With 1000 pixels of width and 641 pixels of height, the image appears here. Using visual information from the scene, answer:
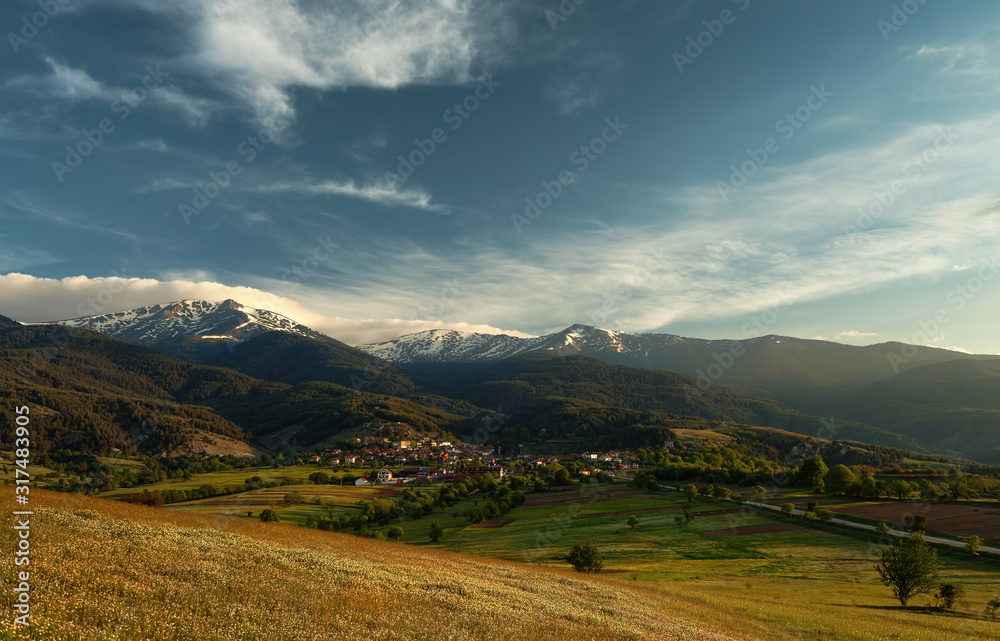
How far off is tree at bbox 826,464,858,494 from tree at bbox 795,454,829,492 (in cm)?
451

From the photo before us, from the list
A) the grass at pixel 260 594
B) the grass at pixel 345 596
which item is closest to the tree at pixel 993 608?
the grass at pixel 345 596

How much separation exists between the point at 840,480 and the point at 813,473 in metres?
14.2

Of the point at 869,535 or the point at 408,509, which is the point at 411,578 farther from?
the point at 408,509

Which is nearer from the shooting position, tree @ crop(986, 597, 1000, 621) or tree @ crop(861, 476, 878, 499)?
tree @ crop(986, 597, 1000, 621)

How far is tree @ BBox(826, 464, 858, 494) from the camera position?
3563 inches

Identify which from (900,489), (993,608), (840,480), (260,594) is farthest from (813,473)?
(260,594)

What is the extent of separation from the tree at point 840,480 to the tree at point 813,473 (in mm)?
4509

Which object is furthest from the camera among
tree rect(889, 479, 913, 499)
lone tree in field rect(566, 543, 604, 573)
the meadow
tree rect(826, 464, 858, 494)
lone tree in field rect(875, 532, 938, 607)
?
tree rect(826, 464, 858, 494)

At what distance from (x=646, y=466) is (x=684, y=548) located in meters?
113

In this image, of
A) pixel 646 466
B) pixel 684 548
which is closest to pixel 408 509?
pixel 684 548

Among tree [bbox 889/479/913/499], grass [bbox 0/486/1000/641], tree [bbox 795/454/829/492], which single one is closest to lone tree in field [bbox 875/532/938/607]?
grass [bbox 0/486/1000/641]

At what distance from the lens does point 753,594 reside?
39.6 meters

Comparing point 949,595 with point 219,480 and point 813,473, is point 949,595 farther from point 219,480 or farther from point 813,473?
point 219,480

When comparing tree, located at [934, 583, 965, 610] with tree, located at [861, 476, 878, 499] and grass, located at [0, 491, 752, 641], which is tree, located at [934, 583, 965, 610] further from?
tree, located at [861, 476, 878, 499]
